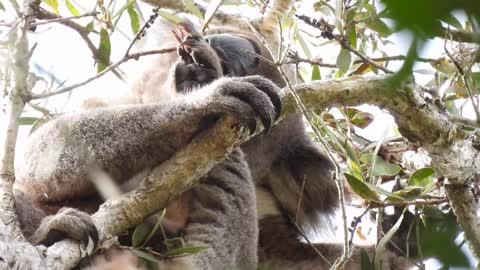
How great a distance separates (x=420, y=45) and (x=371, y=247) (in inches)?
152

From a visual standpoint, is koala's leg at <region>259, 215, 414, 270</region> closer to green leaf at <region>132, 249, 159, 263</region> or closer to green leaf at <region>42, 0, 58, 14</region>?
green leaf at <region>132, 249, 159, 263</region>

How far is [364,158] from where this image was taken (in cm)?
336

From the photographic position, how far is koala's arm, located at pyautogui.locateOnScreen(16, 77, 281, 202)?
2775 mm

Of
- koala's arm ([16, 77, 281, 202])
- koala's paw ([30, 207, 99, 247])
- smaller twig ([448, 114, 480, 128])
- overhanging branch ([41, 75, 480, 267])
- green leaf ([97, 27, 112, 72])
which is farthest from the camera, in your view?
green leaf ([97, 27, 112, 72])

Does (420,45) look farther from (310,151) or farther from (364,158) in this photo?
(310,151)

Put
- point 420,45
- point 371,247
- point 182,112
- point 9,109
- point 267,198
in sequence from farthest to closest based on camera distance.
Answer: point 267,198
point 371,247
point 182,112
point 9,109
point 420,45

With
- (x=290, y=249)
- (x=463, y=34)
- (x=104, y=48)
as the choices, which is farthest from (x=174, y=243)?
(x=463, y=34)

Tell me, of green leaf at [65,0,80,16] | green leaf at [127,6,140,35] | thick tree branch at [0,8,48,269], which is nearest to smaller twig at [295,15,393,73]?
green leaf at [127,6,140,35]

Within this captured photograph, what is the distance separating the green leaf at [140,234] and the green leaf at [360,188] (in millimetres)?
933

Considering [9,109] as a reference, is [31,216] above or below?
below

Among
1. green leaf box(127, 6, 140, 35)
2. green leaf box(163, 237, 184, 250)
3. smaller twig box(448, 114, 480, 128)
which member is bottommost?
green leaf box(163, 237, 184, 250)

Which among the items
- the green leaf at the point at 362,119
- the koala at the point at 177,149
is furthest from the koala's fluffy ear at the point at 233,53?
the green leaf at the point at 362,119

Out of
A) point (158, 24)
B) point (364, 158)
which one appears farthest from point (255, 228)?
point (158, 24)

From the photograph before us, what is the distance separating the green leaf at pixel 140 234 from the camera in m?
2.55
